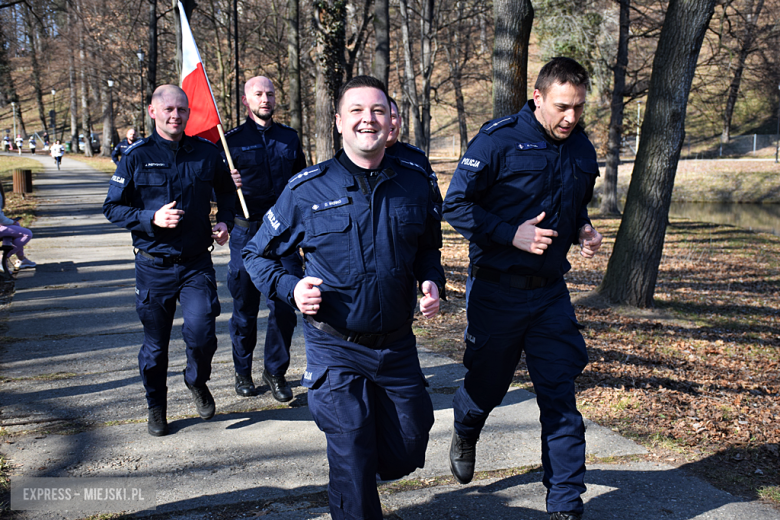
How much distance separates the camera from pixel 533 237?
3.38 meters

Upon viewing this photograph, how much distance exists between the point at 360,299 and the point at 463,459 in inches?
56.0

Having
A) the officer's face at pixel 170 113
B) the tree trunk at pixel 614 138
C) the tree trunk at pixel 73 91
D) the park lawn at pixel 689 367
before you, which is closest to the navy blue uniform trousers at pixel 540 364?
the park lawn at pixel 689 367

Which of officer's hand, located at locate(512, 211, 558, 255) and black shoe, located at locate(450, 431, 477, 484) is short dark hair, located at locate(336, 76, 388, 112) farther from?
black shoe, located at locate(450, 431, 477, 484)

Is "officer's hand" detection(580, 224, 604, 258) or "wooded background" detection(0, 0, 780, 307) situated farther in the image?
"wooded background" detection(0, 0, 780, 307)

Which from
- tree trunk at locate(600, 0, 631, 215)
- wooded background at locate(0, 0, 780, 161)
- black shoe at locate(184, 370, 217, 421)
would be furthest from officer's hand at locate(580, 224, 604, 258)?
tree trunk at locate(600, 0, 631, 215)

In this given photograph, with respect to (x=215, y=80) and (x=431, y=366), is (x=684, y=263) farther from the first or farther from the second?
(x=215, y=80)

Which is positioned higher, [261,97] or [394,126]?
[261,97]

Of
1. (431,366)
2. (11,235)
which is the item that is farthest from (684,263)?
(11,235)

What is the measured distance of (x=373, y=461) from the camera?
9.47ft

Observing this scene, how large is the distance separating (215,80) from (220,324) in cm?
3348

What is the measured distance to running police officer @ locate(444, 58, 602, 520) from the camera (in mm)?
3434

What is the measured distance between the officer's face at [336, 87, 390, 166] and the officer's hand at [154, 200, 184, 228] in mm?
1755

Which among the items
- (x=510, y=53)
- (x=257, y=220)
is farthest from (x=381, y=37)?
(x=257, y=220)

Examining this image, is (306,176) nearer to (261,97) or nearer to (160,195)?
(160,195)
